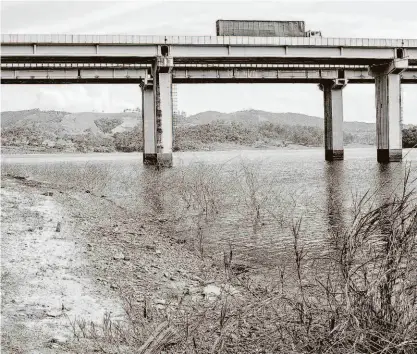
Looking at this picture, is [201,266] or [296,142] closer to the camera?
[201,266]

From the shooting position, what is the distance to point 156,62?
4253cm

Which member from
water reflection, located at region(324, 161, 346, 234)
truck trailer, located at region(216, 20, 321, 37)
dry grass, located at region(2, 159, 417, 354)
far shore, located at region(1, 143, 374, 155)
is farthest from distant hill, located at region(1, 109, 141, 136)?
dry grass, located at region(2, 159, 417, 354)

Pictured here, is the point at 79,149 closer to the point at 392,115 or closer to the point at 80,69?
the point at 80,69

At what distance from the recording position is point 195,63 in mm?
44500

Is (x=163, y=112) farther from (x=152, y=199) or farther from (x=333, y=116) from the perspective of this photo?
(x=333, y=116)

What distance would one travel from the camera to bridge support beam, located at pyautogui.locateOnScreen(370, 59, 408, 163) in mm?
47625

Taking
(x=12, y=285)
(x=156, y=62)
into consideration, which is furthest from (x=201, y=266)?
(x=156, y=62)

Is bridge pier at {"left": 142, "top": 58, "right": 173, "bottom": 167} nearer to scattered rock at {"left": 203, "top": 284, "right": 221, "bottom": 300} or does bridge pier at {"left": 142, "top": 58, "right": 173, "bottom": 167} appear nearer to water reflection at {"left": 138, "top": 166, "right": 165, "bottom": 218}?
water reflection at {"left": 138, "top": 166, "right": 165, "bottom": 218}

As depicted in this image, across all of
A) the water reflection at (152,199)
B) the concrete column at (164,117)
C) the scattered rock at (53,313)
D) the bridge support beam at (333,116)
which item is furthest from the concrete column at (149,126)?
the scattered rock at (53,313)

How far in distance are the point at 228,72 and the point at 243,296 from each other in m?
48.2

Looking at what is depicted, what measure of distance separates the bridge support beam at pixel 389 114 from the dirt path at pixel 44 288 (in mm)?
41180

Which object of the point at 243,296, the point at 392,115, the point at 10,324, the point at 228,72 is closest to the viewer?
the point at 10,324

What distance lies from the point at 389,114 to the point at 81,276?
44502 millimetres

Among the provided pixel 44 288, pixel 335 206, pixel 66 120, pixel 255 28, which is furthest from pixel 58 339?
pixel 66 120
